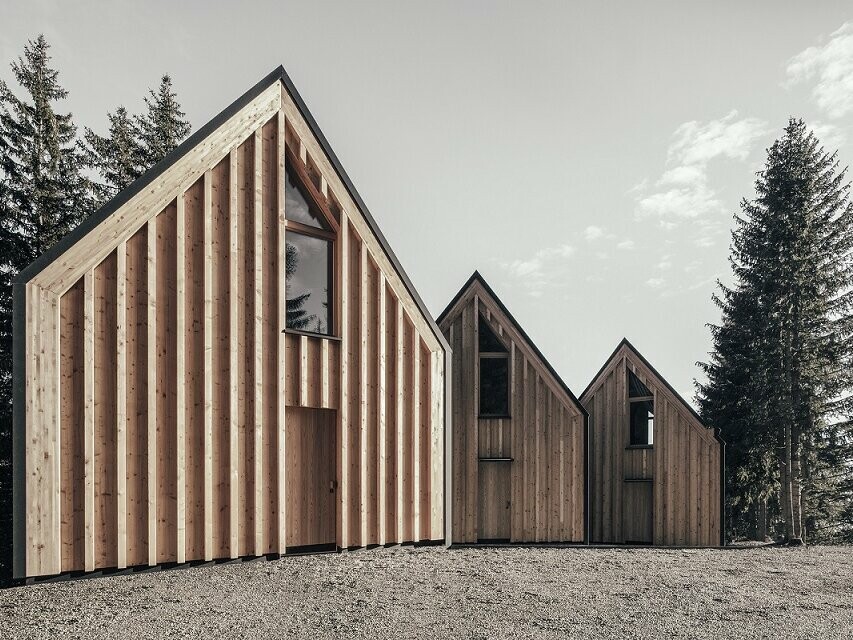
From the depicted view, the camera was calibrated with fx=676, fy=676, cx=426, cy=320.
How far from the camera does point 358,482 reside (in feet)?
37.7

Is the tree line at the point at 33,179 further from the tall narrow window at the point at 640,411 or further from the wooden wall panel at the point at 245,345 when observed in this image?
the tall narrow window at the point at 640,411

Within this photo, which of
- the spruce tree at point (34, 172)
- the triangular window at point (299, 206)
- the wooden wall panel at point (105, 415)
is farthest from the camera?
the spruce tree at point (34, 172)

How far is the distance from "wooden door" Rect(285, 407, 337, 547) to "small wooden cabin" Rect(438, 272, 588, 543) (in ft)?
21.3

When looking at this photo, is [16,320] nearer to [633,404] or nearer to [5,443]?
[5,443]

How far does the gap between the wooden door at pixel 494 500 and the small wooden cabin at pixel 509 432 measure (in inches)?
1.0

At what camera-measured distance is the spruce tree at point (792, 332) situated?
23.1 metres

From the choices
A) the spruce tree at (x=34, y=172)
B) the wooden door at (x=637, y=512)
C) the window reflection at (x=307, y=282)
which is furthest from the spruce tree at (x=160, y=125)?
the wooden door at (x=637, y=512)

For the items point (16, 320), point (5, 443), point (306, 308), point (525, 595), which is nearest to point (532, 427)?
point (525, 595)

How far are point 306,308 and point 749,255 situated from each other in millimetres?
19770

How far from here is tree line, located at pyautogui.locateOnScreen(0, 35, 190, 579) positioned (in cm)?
1923

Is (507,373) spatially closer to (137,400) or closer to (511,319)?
(511,319)

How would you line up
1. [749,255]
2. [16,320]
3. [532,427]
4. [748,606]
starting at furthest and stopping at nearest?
[749,255]
[532,427]
[748,606]
[16,320]

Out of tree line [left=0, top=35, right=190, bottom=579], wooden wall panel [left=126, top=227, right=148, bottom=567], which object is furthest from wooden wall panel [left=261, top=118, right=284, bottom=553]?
tree line [left=0, top=35, right=190, bottom=579]

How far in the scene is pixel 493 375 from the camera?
17734 millimetres
